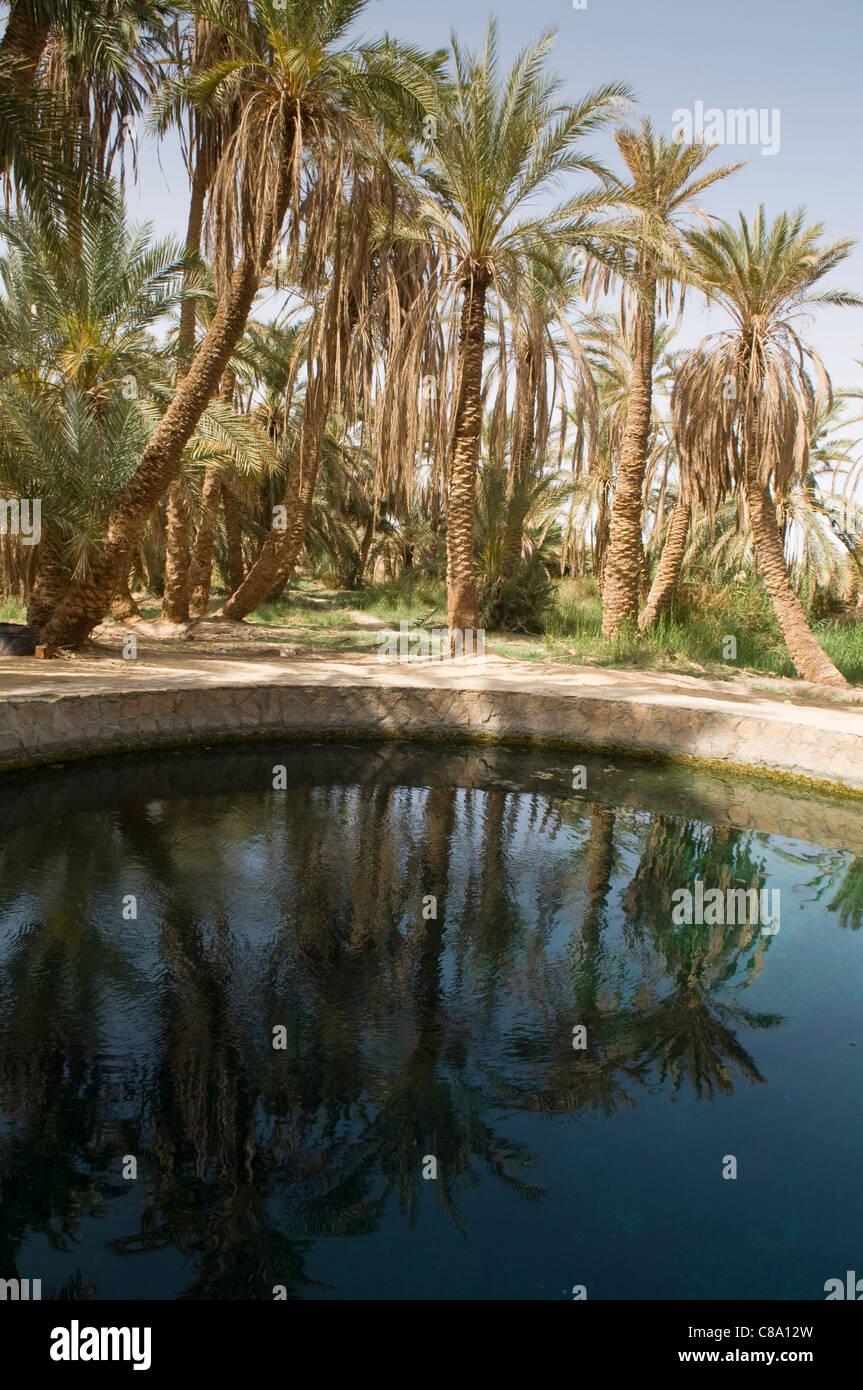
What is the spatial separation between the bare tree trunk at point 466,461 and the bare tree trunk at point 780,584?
171 inches

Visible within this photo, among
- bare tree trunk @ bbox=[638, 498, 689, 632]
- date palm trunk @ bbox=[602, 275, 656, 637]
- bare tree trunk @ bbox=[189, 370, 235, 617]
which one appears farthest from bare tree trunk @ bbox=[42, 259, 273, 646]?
bare tree trunk @ bbox=[638, 498, 689, 632]

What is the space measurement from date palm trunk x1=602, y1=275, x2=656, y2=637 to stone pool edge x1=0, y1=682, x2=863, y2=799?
6259mm

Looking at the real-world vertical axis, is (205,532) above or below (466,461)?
below

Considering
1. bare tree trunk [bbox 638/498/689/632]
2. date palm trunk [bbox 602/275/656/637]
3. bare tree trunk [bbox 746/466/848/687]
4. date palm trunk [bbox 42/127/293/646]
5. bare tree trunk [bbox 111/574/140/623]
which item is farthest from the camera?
bare tree trunk [bbox 111/574/140/623]

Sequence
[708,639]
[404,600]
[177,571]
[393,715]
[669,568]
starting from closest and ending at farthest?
[393,715] → [708,639] → [177,571] → [669,568] → [404,600]

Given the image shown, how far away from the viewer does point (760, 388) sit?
15.0 metres

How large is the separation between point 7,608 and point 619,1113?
16333mm

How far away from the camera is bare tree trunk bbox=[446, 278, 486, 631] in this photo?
49.6 feet

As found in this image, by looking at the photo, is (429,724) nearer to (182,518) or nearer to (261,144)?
(261,144)

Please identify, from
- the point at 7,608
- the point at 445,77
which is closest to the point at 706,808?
the point at 445,77

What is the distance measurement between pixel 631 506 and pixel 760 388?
303 centimetres

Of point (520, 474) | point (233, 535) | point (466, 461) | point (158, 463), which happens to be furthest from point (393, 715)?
point (233, 535)

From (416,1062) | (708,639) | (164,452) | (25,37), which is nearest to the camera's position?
(416,1062)

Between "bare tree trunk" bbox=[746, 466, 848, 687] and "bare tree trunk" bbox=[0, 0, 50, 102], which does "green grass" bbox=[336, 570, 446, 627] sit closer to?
"bare tree trunk" bbox=[746, 466, 848, 687]
